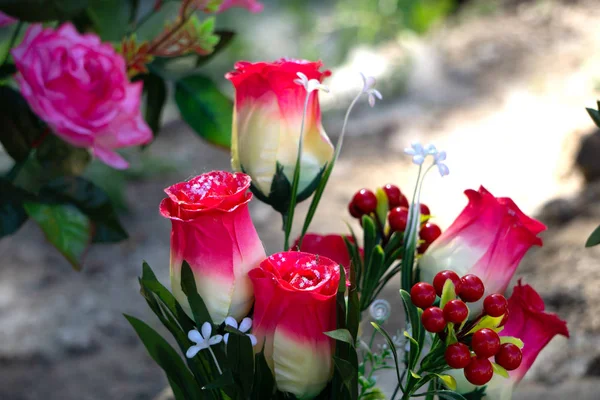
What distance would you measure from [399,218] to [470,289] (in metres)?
0.10

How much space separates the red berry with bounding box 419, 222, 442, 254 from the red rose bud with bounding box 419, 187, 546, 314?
43mm

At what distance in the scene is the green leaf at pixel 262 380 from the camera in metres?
0.39

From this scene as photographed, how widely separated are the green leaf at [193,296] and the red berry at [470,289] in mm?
132

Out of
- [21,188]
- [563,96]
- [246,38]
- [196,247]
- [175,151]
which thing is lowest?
[175,151]

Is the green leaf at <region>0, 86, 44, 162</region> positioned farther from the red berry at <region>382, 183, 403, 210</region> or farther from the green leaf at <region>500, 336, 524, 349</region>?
the green leaf at <region>500, 336, 524, 349</region>

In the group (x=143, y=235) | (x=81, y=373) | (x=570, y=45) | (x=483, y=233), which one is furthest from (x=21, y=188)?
(x=570, y=45)

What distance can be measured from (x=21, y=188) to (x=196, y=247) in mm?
299

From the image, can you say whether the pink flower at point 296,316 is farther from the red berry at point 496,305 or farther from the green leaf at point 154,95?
the green leaf at point 154,95

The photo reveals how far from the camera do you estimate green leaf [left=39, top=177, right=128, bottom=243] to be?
0.63 meters

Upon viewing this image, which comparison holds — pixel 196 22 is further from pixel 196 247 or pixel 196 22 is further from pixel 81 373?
pixel 81 373

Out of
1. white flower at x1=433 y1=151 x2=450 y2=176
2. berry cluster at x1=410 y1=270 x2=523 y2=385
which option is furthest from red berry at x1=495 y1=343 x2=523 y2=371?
white flower at x1=433 y1=151 x2=450 y2=176

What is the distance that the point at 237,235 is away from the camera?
0.38 metres

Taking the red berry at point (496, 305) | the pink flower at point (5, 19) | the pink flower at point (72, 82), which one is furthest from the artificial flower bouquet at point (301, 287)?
the pink flower at point (5, 19)

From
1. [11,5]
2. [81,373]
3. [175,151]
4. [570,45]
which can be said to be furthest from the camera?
[570,45]
